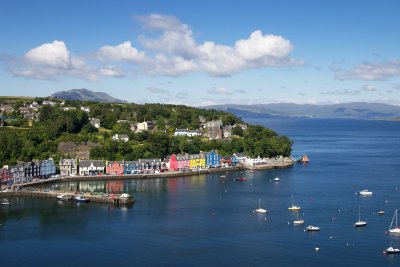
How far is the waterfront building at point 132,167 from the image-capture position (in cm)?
4700

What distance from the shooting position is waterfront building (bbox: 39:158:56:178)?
44.0 m

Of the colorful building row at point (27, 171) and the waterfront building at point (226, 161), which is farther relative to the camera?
the waterfront building at point (226, 161)

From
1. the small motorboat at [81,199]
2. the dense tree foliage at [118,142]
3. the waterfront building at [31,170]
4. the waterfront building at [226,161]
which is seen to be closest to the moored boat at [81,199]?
the small motorboat at [81,199]

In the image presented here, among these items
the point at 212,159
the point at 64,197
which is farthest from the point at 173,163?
the point at 64,197

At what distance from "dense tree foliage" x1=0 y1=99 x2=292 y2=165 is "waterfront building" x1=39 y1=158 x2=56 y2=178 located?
2428mm

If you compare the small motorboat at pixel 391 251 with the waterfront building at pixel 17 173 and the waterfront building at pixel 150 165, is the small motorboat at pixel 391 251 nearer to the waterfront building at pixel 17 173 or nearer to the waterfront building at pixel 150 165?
the waterfront building at pixel 150 165

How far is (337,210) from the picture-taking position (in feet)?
104

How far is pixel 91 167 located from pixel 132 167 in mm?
3496

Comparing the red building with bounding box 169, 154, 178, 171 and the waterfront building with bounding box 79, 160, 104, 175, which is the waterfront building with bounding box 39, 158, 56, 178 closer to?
the waterfront building with bounding box 79, 160, 104, 175

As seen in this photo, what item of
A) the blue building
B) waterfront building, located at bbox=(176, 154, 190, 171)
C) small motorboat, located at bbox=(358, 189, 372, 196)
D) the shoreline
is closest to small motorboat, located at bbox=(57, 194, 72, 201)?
the shoreline

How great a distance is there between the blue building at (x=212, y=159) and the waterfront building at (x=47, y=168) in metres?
14.6

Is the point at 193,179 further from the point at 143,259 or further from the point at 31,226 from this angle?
the point at 143,259

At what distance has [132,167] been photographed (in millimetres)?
47281

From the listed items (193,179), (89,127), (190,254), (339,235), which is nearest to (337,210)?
(339,235)
